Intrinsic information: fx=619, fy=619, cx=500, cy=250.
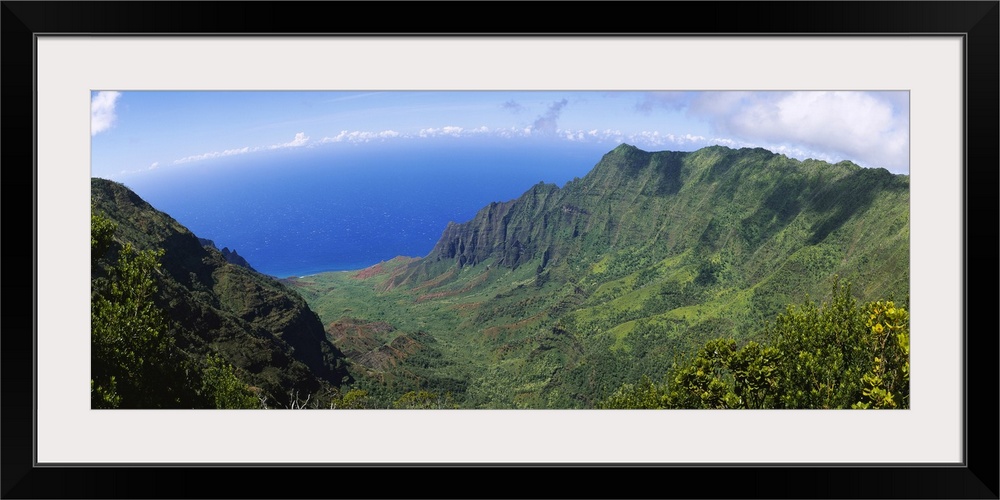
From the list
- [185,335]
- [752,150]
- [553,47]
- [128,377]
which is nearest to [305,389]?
[185,335]

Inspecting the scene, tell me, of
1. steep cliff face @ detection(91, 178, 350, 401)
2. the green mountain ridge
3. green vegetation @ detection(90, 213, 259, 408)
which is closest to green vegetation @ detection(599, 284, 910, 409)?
green vegetation @ detection(90, 213, 259, 408)

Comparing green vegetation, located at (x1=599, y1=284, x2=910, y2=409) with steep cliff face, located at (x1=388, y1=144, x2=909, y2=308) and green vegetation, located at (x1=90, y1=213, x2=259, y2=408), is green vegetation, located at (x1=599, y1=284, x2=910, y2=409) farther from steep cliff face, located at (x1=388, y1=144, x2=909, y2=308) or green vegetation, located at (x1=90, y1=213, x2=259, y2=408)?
steep cliff face, located at (x1=388, y1=144, x2=909, y2=308)

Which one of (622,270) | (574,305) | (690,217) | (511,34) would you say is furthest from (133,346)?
(690,217)

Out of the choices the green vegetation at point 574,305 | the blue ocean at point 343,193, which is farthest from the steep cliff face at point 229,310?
the blue ocean at point 343,193

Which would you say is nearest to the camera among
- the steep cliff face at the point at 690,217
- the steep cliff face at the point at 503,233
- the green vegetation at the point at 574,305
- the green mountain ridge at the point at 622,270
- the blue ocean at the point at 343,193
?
the green vegetation at the point at 574,305

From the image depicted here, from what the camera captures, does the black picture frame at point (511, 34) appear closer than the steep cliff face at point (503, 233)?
Yes

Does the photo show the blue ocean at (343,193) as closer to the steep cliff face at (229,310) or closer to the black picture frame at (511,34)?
the steep cliff face at (229,310)

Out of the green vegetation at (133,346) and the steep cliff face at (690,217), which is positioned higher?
the steep cliff face at (690,217)
